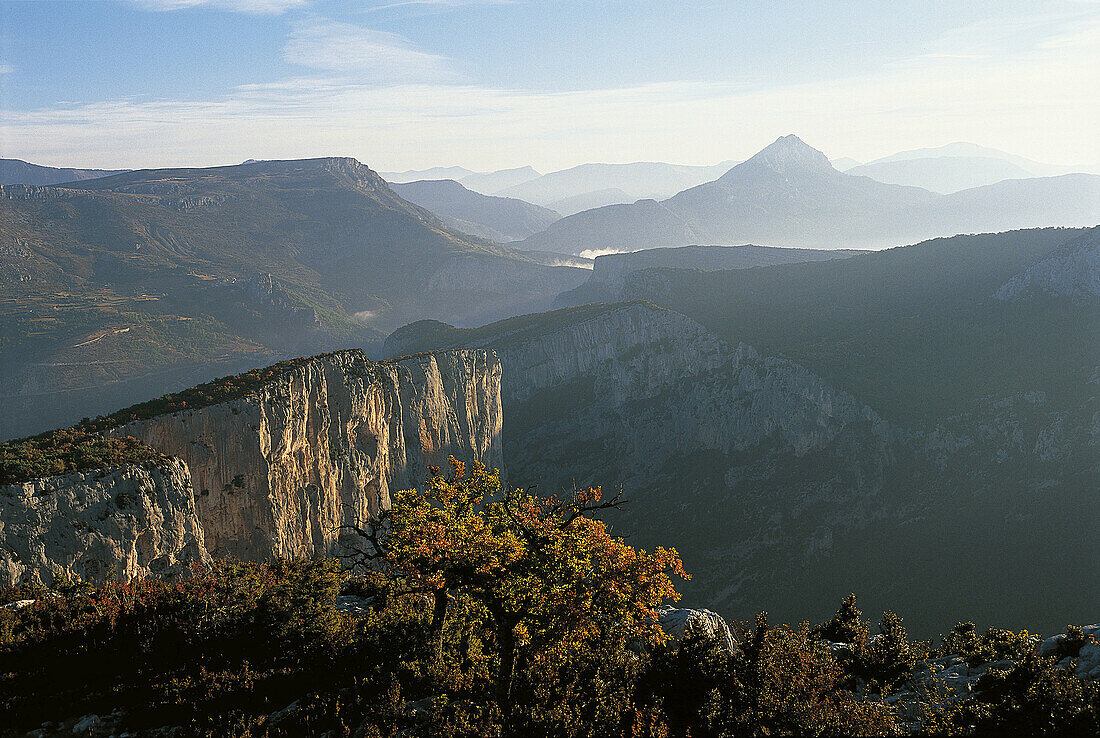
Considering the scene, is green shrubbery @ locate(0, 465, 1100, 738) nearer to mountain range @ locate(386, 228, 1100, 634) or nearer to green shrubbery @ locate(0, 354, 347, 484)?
green shrubbery @ locate(0, 354, 347, 484)

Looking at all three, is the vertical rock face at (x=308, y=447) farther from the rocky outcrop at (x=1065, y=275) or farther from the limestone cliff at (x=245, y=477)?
the rocky outcrop at (x=1065, y=275)

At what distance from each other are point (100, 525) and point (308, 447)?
18.2 m

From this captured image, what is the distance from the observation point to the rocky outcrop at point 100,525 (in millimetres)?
24469

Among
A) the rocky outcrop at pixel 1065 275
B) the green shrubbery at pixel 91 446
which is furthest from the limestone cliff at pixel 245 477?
the rocky outcrop at pixel 1065 275

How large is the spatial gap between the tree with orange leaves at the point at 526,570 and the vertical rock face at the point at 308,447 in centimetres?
2251

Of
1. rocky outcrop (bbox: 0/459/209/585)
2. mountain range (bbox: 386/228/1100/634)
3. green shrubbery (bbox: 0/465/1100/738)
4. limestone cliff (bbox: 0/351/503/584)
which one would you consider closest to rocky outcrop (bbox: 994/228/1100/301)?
mountain range (bbox: 386/228/1100/634)

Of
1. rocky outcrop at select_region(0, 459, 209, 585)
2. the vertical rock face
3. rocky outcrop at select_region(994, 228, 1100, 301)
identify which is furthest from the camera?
rocky outcrop at select_region(994, 228, 1100, 301)

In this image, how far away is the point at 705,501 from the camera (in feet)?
260

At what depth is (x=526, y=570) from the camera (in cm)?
1656

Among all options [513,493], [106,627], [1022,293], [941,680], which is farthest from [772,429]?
[106,627]

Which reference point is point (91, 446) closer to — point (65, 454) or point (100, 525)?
point (65, 454)

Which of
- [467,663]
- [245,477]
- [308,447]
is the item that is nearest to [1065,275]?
[308,447]

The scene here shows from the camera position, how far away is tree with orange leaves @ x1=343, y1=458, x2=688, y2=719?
53.6 feet

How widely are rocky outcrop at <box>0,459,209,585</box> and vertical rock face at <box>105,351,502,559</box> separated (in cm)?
480
